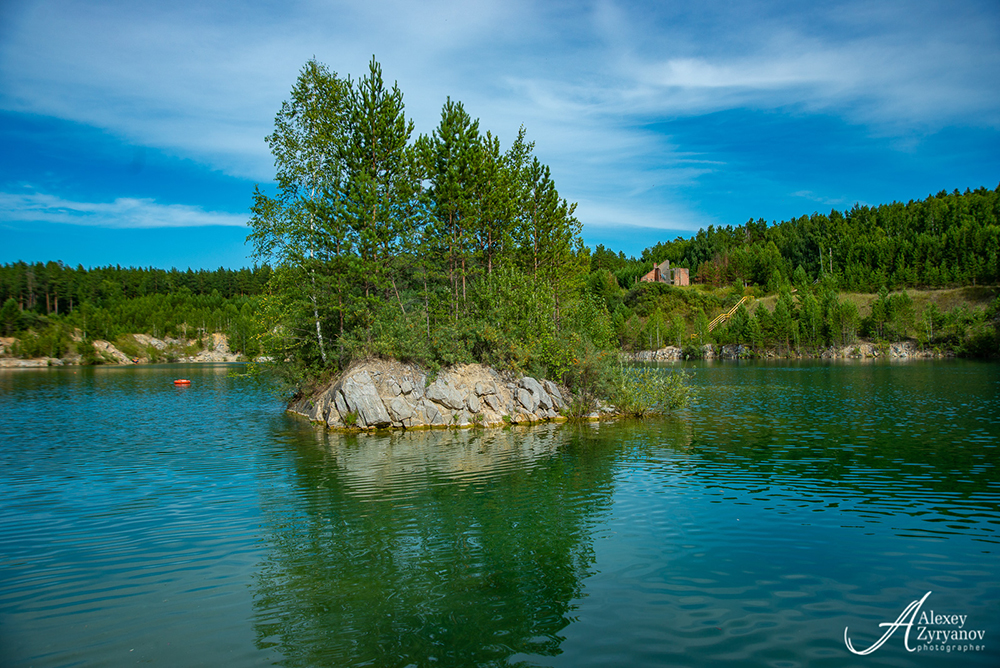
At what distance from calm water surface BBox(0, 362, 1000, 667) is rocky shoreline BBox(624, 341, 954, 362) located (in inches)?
3583

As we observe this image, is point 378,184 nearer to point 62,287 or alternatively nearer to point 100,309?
point 100,309

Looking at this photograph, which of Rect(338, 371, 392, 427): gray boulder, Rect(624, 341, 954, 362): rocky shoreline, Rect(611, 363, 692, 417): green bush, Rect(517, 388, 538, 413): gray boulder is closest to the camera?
Rect(338, 371, 392, 427): gray boulder

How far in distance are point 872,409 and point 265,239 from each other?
42.5 m

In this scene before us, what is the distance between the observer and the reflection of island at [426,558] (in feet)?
27.7

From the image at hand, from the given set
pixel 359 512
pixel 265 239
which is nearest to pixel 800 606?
pixel 359 512

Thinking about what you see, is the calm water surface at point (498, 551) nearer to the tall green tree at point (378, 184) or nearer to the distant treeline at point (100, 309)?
the tall green tree at point (378, 184)

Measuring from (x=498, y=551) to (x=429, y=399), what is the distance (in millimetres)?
21368

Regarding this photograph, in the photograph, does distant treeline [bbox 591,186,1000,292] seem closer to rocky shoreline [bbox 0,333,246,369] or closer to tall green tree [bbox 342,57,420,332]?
tall green tree [bbox 342,57,420,332]

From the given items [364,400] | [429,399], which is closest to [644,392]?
[429,399]

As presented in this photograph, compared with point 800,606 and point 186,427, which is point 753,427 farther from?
point 186,427

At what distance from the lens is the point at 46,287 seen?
536 feet

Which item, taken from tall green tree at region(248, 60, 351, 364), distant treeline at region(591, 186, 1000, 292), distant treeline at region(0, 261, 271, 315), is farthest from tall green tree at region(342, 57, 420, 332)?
distant treeline at region(591, 186, 1000, 292)

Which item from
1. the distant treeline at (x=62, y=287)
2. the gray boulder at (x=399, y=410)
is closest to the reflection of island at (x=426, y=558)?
the gray boulder at (x=399, y=410)

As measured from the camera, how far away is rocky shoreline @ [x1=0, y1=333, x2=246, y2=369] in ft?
412
